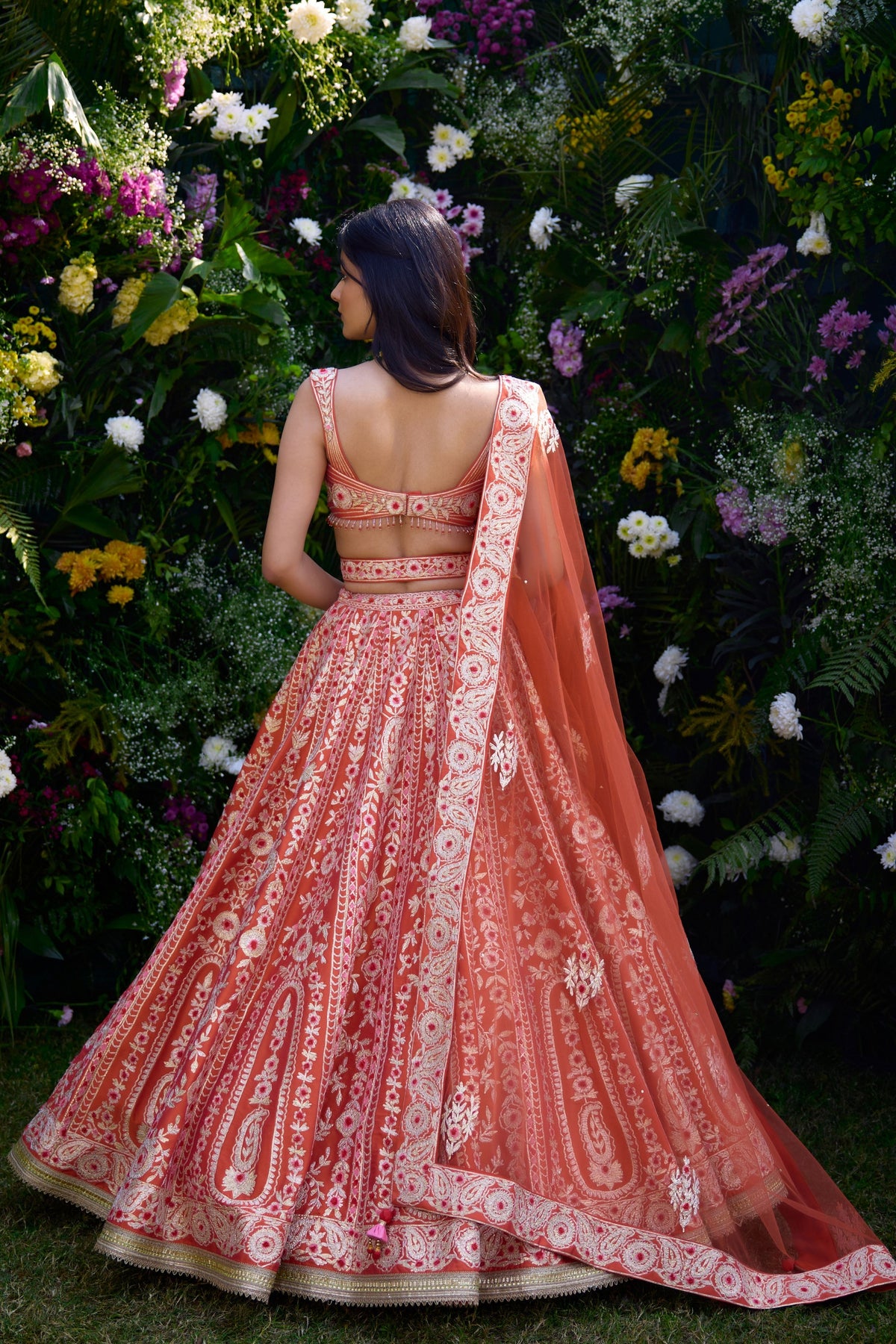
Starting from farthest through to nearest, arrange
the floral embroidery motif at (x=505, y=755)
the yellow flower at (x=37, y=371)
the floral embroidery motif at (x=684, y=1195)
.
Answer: the yellow flower at (x=37, y=371) < the floral embroidery motif at (x=505, y=755) < the floral embroidery motif at (x=684, y=1195)

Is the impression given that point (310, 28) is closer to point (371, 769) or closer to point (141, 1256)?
point (371, 769)

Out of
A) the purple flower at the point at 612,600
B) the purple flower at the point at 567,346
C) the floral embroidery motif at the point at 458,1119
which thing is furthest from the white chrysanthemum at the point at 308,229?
the floral embroidery motif at the point at 458,1119

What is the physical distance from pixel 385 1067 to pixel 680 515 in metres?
1.45

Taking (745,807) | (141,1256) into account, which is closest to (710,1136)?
(141,1256)

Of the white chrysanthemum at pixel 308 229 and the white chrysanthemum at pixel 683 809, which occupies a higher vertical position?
the white chrysanthemum at pixel 308 229

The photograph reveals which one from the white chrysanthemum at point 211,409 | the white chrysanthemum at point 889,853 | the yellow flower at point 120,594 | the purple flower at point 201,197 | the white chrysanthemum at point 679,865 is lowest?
the white chrysanthemum at point 679,865

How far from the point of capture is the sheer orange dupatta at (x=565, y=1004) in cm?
184

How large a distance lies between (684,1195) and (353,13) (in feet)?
8.36

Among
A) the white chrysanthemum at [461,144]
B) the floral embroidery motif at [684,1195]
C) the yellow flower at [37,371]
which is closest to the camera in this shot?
the floral embroidery motif at [684,1195]

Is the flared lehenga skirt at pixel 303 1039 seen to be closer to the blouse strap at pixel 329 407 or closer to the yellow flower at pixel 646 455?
the blouse strap at pixel 329 407

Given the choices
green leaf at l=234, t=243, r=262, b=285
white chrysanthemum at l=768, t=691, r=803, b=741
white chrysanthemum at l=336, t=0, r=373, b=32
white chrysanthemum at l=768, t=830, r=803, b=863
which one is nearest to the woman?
white chrysanthemum at l=768, t=691, r=803, b=741

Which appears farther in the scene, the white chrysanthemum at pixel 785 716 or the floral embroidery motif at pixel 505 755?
the white chrysanthemum at pixel 785 716

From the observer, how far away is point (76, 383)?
2893 mm

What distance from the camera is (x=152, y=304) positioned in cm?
276
